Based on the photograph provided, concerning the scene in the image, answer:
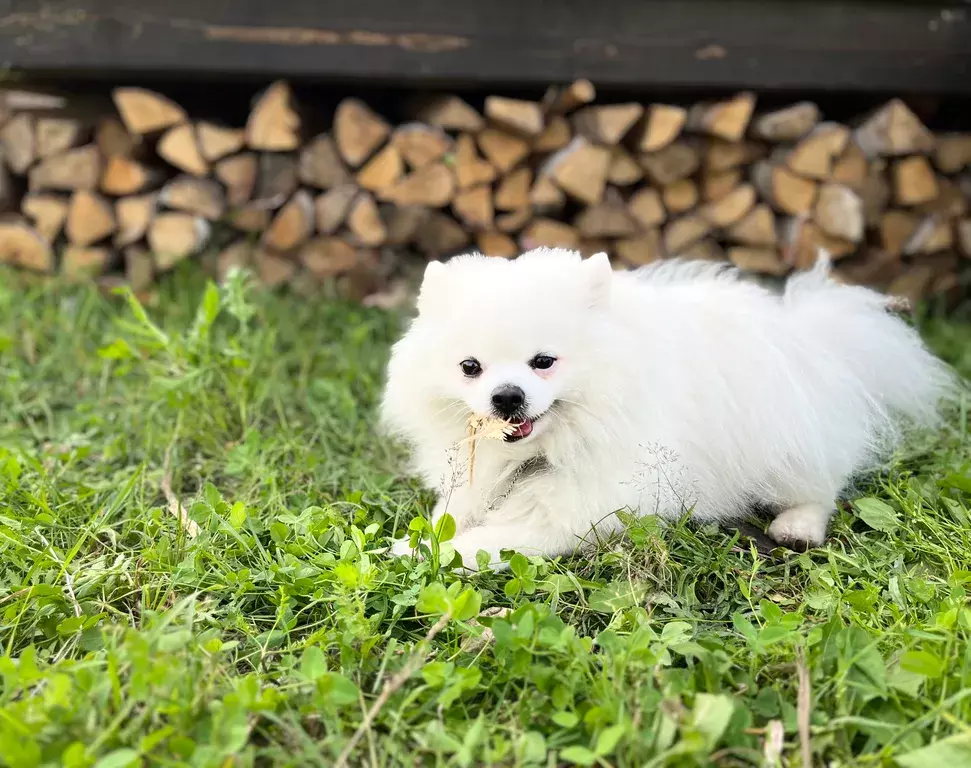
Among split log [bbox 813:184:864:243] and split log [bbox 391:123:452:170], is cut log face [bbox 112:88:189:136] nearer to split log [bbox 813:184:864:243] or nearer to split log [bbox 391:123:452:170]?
split log [bbox 391:123:452:170]

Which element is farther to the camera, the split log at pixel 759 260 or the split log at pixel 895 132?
the split log at pixel 759 260

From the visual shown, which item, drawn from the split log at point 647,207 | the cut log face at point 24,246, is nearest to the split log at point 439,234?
the split log at point 647,207

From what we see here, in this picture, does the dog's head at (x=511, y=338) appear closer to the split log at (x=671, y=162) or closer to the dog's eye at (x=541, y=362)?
the dog's eye at (x=541, y=362)

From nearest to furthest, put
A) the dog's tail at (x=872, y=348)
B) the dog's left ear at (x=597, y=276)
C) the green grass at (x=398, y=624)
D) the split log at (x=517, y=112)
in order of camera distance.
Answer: the green grass at (x=398, y=624) < the dog's left ear at (x=597, y=276) < the dog's tail at (x=872, y=348) < the split log at (x=517, y=112)

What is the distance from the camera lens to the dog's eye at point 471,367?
180 cm

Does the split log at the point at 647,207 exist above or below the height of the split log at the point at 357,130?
below

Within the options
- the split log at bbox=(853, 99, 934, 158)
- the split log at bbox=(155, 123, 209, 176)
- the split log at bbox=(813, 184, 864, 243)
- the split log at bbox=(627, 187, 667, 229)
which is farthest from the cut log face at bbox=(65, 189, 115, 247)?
the split log at bbox=(853, 99, 934, 158)

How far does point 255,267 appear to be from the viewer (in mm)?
3801

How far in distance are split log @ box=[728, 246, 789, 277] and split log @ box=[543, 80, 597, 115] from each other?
37.9 inches

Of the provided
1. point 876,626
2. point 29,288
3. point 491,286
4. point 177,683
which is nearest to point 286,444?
point 491,286

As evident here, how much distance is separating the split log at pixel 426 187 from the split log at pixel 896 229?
1.97m

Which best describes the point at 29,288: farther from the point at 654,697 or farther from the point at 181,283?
the point at 654,697

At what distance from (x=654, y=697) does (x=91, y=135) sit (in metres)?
3.57

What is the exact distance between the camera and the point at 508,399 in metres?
1.72
